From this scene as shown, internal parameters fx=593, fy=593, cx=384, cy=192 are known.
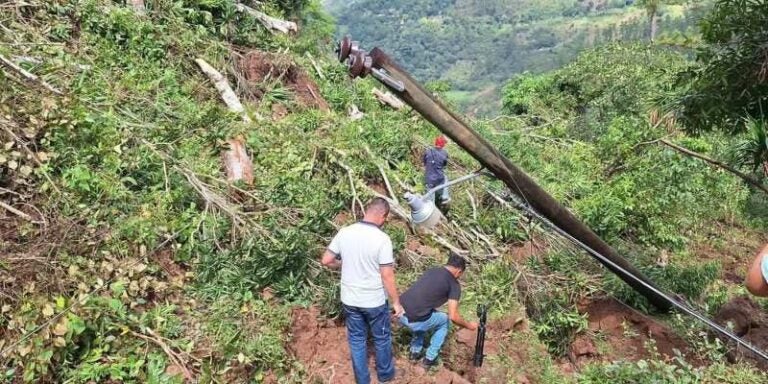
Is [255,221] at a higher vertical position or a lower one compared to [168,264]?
higher

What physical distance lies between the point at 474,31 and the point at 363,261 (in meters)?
141

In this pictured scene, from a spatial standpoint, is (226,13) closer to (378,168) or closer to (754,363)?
(378,168)

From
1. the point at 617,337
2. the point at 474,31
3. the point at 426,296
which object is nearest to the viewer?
the point at 426,296

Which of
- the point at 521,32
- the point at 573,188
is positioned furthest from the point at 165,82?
the point at 521,32

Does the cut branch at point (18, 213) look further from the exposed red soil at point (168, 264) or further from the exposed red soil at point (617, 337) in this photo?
the exposed red soil at point (617, 337)

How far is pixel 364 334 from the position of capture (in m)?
4.50

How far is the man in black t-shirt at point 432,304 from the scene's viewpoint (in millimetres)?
4910

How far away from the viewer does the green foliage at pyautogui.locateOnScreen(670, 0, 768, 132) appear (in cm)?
551

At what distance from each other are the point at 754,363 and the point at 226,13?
30.6 feet

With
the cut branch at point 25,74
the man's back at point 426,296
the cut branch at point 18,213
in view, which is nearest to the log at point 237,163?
the cut branch at point 25,74

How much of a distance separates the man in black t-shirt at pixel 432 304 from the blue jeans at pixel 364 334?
1.05 feet

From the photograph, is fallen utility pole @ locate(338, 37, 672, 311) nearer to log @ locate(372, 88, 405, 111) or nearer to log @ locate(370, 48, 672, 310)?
log @ locate(370, 48, 672, 310)

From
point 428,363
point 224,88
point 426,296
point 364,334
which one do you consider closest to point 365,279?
point 364,334

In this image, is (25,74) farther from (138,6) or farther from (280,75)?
(280,75)
